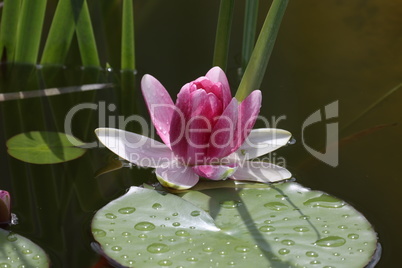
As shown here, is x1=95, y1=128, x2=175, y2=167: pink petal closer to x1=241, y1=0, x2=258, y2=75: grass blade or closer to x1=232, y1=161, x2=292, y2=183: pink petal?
x1=232, y1=161, x2=292, y2=183: pink petal

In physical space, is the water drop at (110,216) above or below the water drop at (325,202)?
below

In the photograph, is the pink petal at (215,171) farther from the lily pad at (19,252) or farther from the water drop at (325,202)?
the lily pad at (19,252)

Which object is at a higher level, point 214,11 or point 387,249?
point 214,11

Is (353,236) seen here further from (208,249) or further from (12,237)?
(12,237)

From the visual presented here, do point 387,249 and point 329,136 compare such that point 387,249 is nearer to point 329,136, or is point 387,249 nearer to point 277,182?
point 277,182

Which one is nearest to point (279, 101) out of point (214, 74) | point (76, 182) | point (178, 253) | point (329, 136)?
point (329, 136)

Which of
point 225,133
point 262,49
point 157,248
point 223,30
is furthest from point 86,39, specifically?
point 157,248

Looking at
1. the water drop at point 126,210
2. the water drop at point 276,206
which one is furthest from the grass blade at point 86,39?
the water drop at point 276,206
